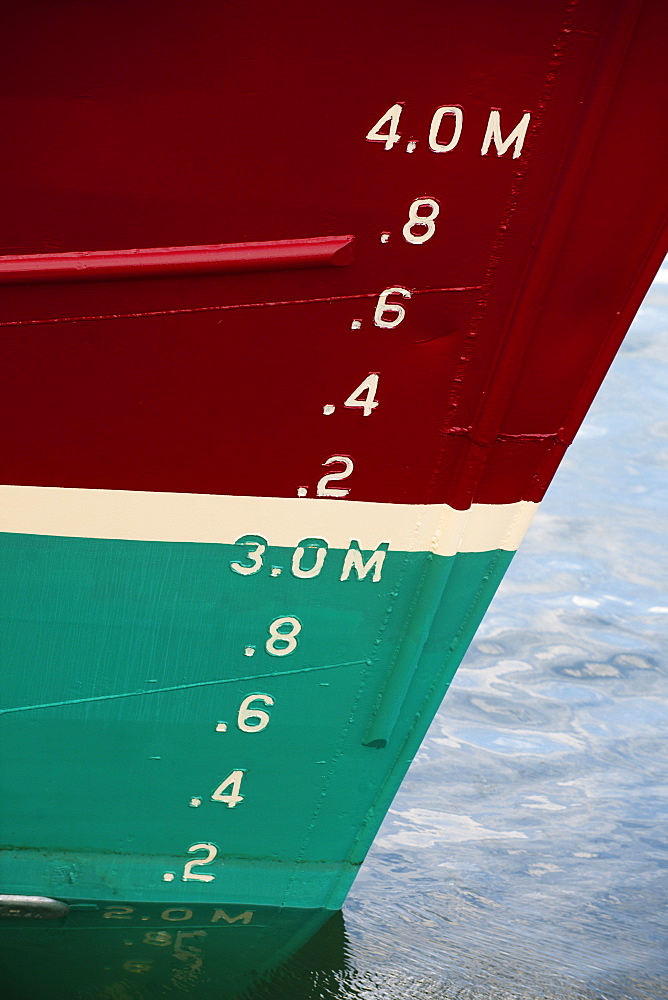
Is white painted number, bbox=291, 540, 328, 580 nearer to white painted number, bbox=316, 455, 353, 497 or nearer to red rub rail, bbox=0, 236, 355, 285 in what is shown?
white painted number, bbox=316, 455, 353, 497

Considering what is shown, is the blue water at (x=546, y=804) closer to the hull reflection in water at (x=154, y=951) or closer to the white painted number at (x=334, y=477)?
the hull reflection in water at (x=154, y=951)

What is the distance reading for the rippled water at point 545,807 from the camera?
264 centimetres

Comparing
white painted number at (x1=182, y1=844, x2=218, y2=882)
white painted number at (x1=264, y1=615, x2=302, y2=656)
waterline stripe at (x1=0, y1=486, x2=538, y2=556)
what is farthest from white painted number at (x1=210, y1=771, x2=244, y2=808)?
waterline stripe at (x1=0, y1=486, x2=538, y2=556)

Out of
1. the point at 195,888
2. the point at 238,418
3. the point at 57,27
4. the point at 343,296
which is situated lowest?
the point at 195,888

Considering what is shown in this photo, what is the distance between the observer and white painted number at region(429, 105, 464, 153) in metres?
1.56

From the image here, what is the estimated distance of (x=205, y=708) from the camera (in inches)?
81.7

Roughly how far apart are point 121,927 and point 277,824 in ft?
1.52

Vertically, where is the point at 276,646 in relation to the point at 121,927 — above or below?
above

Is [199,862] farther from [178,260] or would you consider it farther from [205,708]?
[178,260]

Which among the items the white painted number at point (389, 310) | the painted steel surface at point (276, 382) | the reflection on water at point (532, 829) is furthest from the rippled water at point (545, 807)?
the white painted number at point (389, 310)

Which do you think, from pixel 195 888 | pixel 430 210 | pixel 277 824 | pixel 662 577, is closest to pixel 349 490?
pixel 430 210

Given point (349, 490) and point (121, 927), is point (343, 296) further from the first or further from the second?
point (121, 927)

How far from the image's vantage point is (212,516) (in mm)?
1883

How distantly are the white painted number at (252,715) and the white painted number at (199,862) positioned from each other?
0.32m
